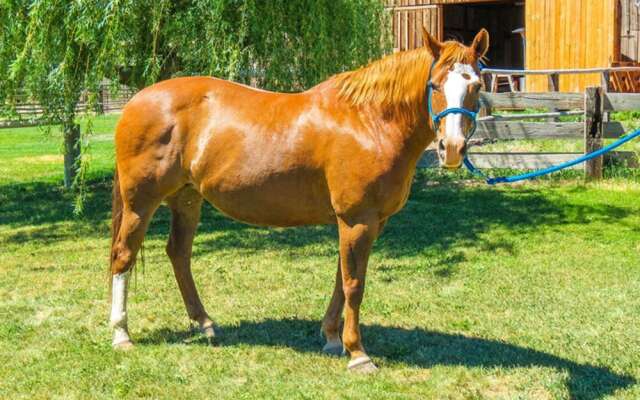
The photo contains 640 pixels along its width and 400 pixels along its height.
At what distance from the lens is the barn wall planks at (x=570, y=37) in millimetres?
18109

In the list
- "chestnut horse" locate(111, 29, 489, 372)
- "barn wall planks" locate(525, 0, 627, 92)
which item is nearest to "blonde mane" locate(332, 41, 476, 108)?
"chestnut horse" locate(111, 29, 489, 372)

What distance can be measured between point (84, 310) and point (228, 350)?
1.62 metres

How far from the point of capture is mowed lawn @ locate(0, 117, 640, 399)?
15.4 feet

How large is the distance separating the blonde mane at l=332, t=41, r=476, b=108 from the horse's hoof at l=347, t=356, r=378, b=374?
160 cm

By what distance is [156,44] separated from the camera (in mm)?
8711

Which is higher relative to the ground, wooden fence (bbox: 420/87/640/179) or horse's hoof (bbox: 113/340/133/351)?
wooden fence (bbox: 420/87/640/179)

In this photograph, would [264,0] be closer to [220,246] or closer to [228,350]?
[220,246]

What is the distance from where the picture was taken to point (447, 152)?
4.27m

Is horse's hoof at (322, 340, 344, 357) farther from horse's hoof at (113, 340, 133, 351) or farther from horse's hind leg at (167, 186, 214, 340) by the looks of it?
horse's hoof at (113, 340, 133, 351)

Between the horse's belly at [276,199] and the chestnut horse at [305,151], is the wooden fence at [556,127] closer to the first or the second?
the chestnut horse at [305,151]

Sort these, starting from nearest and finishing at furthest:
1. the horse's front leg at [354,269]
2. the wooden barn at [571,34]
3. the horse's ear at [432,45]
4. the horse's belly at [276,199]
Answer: the horse's ear at [432,45] < the horse's front leg at [354,269] < the horse's belly at [276,199] < the wooden barn at [571,34]

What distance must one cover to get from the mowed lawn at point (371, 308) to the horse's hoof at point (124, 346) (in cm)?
10

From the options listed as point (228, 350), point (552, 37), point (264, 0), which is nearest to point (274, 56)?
point (264, 0)

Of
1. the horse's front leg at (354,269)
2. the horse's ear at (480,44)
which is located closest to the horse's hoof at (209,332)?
the horse's front leg at (354,269)
